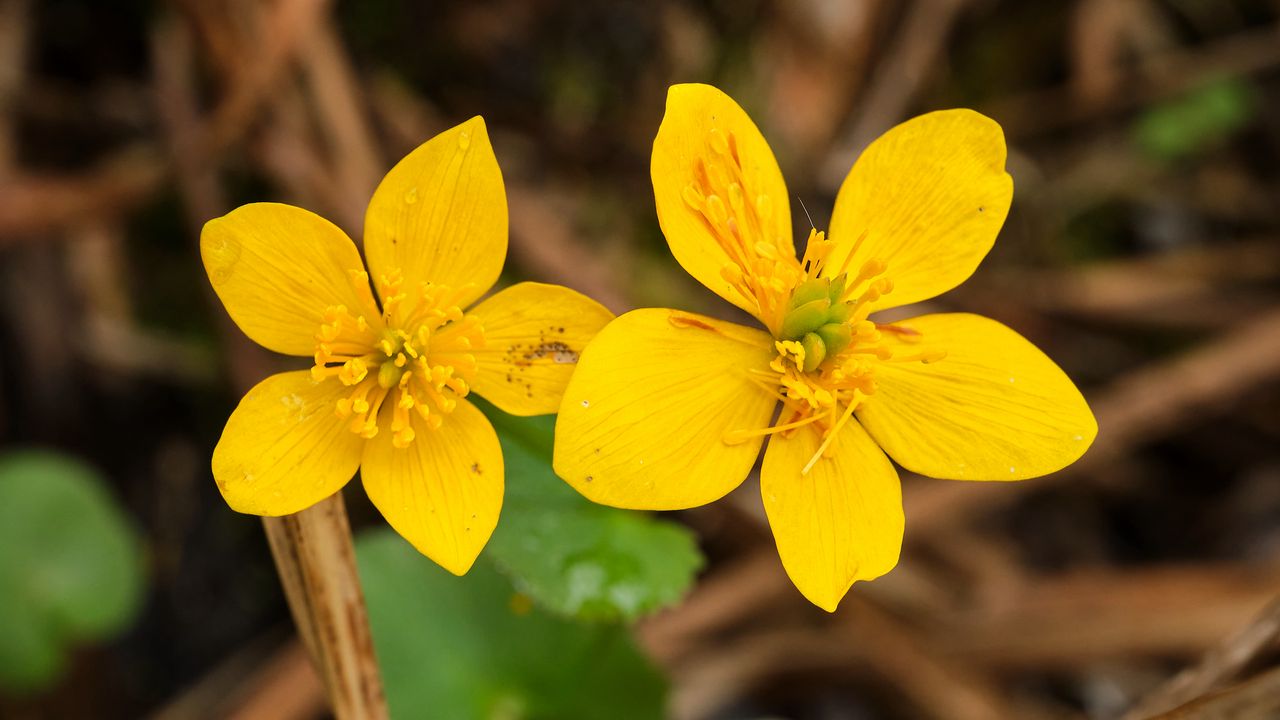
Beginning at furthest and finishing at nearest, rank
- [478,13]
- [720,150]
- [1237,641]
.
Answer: [478,13] < [1237,641] < [720,150]

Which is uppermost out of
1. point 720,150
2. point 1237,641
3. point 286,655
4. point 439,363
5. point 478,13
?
point 720,150

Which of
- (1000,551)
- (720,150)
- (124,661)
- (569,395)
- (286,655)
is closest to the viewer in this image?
(569,395)

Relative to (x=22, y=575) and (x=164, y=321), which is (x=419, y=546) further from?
(x=164, y=321)

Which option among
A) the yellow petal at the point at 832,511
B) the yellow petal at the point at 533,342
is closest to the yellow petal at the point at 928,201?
the yellow petal at the point at 832,511

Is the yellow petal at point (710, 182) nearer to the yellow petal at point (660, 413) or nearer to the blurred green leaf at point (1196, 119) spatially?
the yellow petal at point (660, 413)

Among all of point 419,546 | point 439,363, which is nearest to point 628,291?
point 439,363

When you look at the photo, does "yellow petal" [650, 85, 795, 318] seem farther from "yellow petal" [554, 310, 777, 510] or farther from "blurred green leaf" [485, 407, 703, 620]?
"blurred green leaf" [485, 407, 703, 620]

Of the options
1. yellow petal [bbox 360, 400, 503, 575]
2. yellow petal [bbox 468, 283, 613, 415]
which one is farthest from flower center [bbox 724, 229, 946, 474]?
yellow petal [bbox 360, 400, 503, 575]
